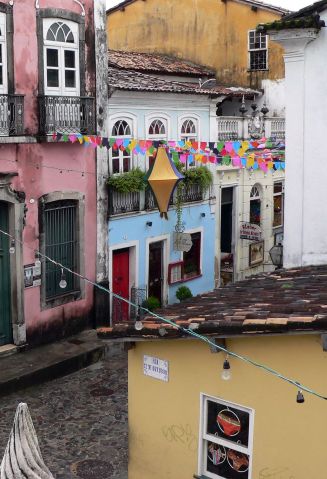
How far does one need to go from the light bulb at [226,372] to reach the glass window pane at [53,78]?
9.54 m

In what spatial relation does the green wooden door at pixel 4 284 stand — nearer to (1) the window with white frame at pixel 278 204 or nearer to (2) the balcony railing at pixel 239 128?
(2) the balcony railing at pixel 239 128

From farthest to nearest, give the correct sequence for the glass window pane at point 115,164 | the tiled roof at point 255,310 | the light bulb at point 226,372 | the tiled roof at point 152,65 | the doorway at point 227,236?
the doorway at point 227,236
the tiled roof at point 152,65
the glass window pane at point 115,164
the light bulb at point 226,372
the tiled roof at point 255,310

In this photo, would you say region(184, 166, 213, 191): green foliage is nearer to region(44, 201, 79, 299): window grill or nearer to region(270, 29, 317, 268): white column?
region(44, 201, 79, 299): window grill

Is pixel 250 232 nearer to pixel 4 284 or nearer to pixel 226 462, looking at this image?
pixel 4 284

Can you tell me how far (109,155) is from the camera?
652 inches

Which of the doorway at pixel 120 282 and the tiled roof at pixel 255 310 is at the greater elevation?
the tiled roof at pixel 255 310

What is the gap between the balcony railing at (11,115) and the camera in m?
13.7

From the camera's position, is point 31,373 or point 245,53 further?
point 245,53

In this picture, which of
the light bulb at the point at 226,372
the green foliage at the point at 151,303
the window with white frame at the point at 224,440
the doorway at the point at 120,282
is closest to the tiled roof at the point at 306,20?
the light bulb at the point at 226,372

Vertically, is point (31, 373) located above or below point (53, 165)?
below

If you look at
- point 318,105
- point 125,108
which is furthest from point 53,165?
point 318,105

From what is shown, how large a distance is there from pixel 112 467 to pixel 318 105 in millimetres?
6284

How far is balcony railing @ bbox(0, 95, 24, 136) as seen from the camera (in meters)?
13.7

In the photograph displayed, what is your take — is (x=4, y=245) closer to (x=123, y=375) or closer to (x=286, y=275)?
(x=123, y=375)
